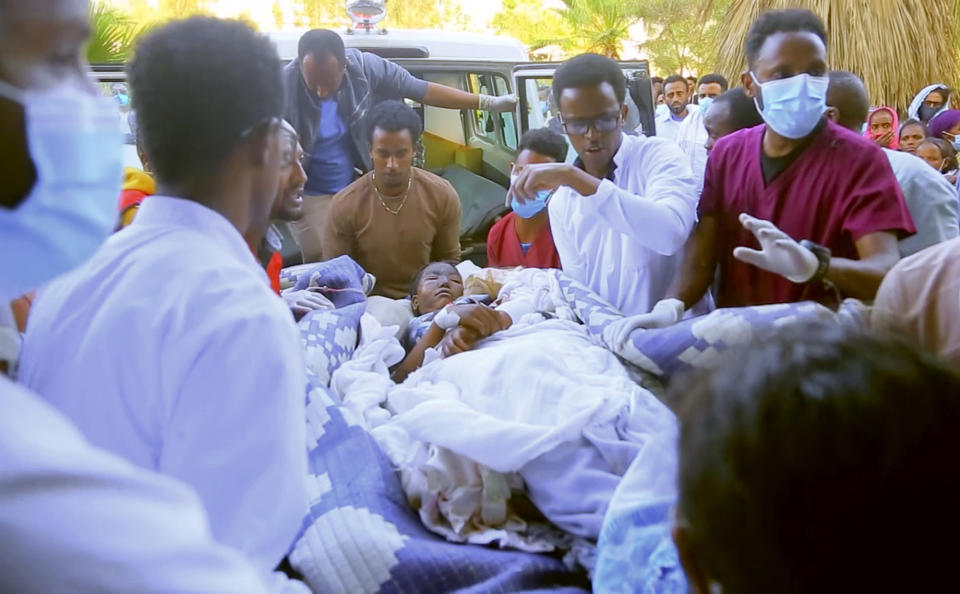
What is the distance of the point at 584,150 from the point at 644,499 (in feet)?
5.04

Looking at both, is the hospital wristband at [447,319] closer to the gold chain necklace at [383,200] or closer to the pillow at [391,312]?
the pillow at [391,312]

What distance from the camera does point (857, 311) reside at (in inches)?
73.2

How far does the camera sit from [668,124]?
7453mm

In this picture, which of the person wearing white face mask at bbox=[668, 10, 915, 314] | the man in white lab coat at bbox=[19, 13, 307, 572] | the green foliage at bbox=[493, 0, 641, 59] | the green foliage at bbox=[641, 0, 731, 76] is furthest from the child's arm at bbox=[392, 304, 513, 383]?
the green foliage at bbox=[641, 0, 731, 76]

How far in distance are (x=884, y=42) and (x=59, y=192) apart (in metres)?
8.54

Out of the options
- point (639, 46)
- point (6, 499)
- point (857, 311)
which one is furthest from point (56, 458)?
point (639, 46)

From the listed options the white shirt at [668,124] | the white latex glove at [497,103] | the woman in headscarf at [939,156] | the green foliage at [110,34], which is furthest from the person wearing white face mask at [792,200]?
the green foliage at [110,34]

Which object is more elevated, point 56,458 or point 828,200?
point 56,458

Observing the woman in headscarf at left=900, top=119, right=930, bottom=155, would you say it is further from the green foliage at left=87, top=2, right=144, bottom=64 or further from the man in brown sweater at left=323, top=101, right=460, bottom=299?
the green foliage at left=87, top=2, right=144, bottom=64

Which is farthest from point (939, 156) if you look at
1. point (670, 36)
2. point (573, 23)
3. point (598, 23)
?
point (573, 23)

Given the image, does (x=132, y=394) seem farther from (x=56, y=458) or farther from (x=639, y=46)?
(x=639, y=46)

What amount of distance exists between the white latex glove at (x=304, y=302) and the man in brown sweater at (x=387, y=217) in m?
0.60

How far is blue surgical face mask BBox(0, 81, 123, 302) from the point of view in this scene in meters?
0.71

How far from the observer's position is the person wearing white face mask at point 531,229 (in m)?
3.26
